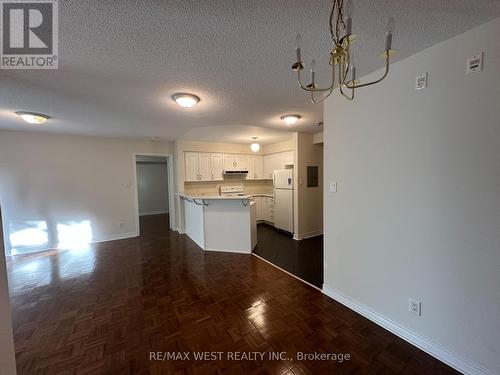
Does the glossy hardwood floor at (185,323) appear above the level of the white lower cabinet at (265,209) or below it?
below

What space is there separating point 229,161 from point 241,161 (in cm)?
39

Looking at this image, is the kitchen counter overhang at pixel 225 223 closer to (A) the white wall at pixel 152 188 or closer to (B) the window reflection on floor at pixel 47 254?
(B) the window reflection on floor at pixel 47 254

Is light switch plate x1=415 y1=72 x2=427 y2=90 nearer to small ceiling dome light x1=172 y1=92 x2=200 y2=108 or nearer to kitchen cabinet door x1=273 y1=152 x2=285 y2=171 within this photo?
small ceiling dome light x1=172 y1=92 x2=200 y2=108

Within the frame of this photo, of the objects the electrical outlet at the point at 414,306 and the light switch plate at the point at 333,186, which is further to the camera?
the light switch plate at the point at 333,186

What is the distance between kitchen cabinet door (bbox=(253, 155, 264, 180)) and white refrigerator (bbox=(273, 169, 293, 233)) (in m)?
1.15

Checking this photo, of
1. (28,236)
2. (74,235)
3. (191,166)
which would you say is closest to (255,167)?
(191,166)

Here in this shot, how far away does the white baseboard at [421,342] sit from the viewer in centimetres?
145

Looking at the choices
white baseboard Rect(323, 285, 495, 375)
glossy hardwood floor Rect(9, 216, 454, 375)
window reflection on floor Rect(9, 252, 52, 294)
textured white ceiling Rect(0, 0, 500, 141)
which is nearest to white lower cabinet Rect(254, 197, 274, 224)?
glossy hardwood floor Rect(9, 216, 454, 375)

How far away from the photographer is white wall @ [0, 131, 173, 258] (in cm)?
401

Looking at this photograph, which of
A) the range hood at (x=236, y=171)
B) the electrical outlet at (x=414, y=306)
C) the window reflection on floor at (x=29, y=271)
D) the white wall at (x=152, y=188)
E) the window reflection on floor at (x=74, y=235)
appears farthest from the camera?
the white wall at (x=152, y=188)

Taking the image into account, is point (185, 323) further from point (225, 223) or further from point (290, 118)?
point (290, 118)

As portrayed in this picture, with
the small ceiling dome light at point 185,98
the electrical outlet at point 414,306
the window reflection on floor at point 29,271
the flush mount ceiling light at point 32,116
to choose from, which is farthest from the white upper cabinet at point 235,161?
the electrical outlet at point 414,306

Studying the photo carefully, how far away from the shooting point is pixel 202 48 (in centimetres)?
155

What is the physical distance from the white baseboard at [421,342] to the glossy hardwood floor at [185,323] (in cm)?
6
